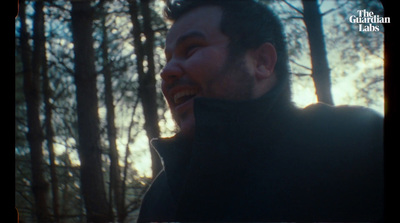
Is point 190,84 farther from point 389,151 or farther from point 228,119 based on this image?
point 389,151

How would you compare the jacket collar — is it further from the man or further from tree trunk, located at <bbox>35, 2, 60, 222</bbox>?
tree trunk, located at <bbox>35, 2, 60, 222</bbox>

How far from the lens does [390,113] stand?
0.88 meters

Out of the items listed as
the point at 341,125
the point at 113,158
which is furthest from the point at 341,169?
the point at 113,158

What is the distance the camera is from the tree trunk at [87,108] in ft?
6.47

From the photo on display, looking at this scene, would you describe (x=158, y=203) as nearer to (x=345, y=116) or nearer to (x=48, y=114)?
(x=345, y=116)

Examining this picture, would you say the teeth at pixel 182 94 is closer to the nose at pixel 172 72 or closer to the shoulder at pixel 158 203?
the nose at pixel 172 72

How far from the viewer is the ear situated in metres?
1.13

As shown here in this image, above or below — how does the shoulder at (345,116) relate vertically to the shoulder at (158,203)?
above

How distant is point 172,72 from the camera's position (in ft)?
3.78

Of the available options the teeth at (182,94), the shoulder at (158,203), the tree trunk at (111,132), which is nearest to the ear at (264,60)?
the teeth at (182,94)

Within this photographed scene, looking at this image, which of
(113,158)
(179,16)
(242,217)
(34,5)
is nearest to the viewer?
(242,217)

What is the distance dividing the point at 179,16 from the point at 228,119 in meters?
0.46

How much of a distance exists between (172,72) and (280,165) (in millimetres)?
479

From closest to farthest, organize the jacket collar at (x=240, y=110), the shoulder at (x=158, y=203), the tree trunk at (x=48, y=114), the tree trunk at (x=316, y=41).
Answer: the jacket collar at (x=240, y=110), the shoulder at (x=158, y=203), the tree trunk at (x=316, y=41), the tree trunk at (x=48, y=114)
